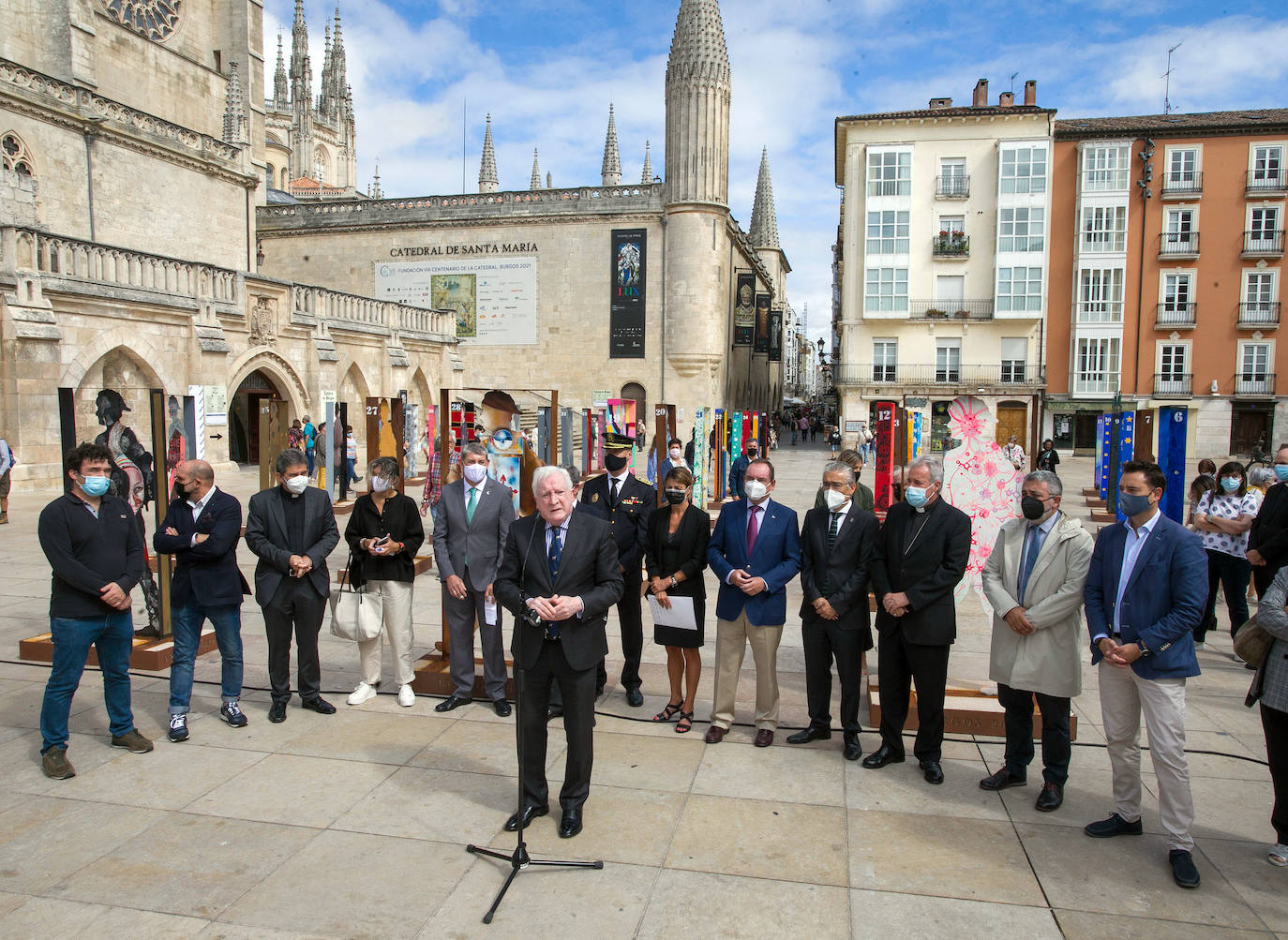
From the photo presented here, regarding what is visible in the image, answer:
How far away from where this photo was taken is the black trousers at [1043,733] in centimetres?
448

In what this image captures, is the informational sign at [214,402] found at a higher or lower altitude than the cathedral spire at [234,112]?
lower

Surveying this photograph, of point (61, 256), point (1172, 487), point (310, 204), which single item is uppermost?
point (310, 204)

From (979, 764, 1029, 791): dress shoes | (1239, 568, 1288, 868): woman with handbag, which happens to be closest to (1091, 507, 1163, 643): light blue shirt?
(1239, 568, 1288, 868): woman with handbag

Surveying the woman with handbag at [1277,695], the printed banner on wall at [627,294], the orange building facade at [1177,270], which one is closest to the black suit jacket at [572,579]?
the woman with handbag at [1277,695]

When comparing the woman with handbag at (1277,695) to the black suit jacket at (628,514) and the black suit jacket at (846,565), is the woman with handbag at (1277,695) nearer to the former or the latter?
the black suit jacket at (846,565)

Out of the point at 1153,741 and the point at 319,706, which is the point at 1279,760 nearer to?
the point at 1153,741

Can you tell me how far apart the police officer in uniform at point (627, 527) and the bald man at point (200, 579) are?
7.62ft

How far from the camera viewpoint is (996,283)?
37.1 meters

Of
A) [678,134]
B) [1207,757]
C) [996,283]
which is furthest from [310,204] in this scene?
[1207,757]

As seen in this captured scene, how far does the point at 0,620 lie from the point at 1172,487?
14005 millimetres

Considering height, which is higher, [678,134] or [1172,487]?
[678,134]

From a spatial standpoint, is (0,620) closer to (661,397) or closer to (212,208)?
(212,208)

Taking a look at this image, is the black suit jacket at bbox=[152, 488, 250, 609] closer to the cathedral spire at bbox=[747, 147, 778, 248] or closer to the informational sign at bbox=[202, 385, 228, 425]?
the informational sign at bbox=[202, 385, 228, 425]

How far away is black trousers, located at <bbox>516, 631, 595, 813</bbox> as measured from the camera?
13.8 feet
